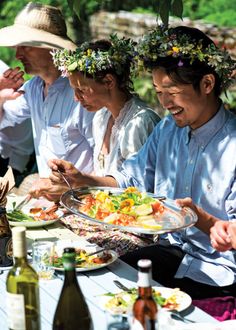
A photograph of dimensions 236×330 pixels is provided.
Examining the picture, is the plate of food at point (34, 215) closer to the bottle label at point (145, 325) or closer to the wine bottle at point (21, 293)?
the wine bottle at point (21, 293)

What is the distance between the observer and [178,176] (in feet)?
11.4

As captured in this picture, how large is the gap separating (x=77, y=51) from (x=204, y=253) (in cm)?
144

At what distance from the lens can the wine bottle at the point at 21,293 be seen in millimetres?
2072

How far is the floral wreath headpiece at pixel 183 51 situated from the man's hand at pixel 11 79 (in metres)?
1.72

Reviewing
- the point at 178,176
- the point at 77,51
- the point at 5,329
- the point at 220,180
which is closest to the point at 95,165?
the point at 77,51

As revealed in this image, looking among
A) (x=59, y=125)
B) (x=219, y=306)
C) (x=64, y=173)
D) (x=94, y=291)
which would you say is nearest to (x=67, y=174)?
(x=64, y=173)

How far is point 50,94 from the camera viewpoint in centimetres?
480

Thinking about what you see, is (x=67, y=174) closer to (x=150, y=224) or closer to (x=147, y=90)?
(x=150, y=224)

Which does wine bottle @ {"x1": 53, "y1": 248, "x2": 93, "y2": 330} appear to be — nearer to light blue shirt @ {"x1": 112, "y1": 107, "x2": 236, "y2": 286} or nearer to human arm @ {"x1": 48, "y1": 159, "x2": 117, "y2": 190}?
light blue shirt @ {"x1": 112, "y1": 107, "x2": 236, "y2": 286}

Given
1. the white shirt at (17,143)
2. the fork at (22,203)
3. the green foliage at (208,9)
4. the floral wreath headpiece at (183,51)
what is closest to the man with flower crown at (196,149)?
the floral wreath headpiece at (183,51)

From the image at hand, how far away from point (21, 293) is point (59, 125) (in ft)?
8.72

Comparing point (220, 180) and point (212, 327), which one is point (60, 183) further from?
point (212, 327)

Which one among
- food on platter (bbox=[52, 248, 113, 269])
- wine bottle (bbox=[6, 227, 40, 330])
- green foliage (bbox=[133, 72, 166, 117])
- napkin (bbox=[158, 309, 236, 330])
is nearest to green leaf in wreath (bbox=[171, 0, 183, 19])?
food on platter (bbox=[52, 248, 113, 269])

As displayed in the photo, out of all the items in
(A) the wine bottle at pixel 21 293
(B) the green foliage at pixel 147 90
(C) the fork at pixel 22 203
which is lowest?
(B) the green foliage at pixel 147 90
